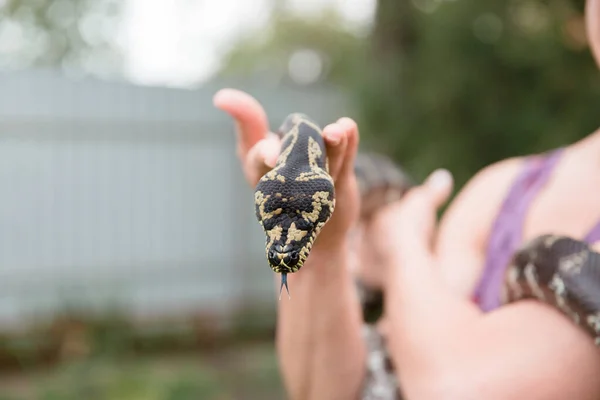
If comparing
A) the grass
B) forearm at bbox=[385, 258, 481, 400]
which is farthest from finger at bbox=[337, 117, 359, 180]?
the grass

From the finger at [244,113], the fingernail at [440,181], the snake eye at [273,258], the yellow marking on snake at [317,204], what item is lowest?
the snake eye at [273,258]

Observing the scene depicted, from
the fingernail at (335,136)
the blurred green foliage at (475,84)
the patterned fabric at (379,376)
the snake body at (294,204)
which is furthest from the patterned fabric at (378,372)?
the blurred green foliage at (475,84)

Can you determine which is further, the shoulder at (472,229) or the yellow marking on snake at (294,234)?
the shoulder at (472,229)

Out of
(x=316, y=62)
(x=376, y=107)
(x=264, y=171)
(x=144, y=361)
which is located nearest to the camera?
(x=264, y=171)

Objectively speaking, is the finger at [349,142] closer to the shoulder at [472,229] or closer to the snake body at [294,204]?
the snake body at [294,204]

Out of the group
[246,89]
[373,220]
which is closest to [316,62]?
[246,89]

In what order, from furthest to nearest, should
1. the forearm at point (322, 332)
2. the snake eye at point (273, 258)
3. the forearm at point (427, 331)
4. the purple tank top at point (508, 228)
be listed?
the purple tank top at point (508, 228) < the forearm at point (322, 332) < the forearm at point (427, 331) < the snake eye at point (273, 258)

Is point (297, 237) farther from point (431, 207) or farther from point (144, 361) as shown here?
point (144, 361)
